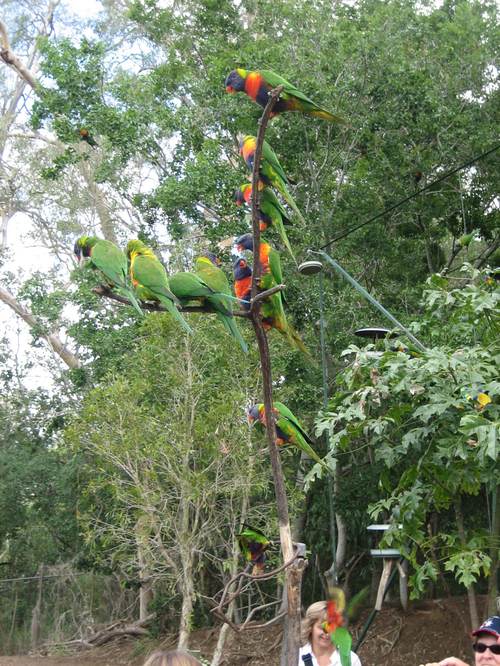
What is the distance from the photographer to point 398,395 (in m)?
6.00

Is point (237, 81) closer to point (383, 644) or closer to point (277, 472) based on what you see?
point (277, 472)

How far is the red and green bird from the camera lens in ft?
9.09

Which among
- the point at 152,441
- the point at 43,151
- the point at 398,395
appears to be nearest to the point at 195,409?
the point at 152,441

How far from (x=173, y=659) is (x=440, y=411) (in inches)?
142

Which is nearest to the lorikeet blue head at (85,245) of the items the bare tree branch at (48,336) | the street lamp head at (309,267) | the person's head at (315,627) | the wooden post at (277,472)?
the wooden post at (277,472)

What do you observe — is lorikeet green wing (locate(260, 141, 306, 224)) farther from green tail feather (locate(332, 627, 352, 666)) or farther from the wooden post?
green tail feather (locate(332, 627, 352, 666))

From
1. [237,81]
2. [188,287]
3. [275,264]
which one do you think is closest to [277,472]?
[188,287]

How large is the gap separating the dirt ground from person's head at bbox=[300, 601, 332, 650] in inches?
254

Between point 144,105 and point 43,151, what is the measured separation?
659 cm

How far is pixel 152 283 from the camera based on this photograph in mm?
2986

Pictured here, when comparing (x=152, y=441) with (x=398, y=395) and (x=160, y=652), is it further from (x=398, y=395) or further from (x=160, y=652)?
(x=160, y=652)

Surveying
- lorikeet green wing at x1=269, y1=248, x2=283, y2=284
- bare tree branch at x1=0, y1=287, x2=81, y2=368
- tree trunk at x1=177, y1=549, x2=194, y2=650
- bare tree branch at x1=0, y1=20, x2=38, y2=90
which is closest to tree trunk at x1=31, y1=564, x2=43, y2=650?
bare tree branch at x1=0, y1=287, x2=81, y2=368

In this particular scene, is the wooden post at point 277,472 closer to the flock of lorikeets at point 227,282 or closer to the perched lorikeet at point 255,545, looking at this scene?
the flock of lorikeets at point 227,282

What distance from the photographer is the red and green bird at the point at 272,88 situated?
9.09ft
